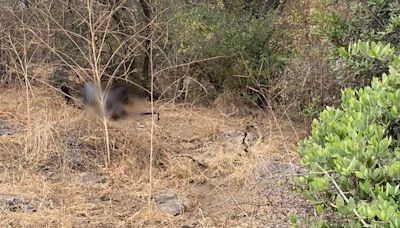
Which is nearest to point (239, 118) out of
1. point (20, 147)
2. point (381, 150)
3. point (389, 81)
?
point (20, 147)

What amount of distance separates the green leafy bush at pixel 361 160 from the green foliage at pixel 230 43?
4.15m

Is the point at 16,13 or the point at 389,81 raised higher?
the point at 389,81

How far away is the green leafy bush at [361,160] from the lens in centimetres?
169

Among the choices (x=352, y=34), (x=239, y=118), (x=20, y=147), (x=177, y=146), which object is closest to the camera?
(x=352, y=34)

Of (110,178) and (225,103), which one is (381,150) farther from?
(225,103)

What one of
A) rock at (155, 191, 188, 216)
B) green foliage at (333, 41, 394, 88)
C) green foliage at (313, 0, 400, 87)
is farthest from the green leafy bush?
rock at (155, 191, 188, 216)

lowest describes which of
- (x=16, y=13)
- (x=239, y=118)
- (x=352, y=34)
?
(x=239, y=118)

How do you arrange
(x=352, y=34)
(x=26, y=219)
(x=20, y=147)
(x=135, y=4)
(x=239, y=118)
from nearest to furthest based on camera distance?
(x=26, y=219)
(x=352, y=34)
(x=20, y=147)
(x=239, y=118)
(x=135, y=4)

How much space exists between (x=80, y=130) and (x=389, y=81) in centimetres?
349

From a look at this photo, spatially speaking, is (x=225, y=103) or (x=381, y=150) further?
(x=225, y=103)

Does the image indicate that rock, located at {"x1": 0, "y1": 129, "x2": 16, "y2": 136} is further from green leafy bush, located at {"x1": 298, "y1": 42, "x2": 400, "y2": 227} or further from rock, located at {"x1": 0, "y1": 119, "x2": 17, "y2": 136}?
green leafy bush, located at {"x1": 298, "y1": 42, "x2": 400, "y2": 227}

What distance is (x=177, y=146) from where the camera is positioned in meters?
5.53

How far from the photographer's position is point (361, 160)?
186 cm

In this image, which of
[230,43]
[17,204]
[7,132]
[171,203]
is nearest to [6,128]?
[7,132]
